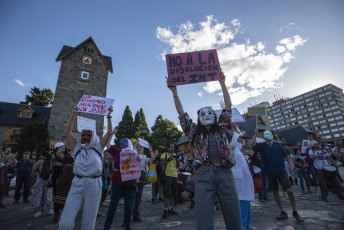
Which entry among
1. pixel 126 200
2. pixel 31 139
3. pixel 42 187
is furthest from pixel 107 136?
pixel 31 139

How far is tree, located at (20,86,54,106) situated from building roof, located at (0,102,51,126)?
8286mm

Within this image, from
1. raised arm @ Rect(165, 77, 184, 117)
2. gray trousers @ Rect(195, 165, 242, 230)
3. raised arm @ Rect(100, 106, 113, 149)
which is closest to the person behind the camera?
gray trousers @ Rect(195, 165, 242, 230)

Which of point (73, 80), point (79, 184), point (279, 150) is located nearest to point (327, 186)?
point (279, 150)

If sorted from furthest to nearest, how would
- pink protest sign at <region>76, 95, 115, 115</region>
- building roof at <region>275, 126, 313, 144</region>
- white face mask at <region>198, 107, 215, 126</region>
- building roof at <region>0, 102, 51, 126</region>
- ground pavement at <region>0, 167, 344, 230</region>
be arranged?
building roof at <region>275, 126, 313, 144</region>
building roof at <region>0, 102, 51, 126</region>
pink protest sign at <region>76, 95, 115, 115</region>
ground pavement at <region>0, 167, 344, 230</region>
white face mask at <region>198, 107, 215, 126</region>

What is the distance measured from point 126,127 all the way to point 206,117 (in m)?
38.5

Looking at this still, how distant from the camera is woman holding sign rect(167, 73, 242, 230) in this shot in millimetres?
1968

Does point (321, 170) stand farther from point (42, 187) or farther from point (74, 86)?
point (74, 86)

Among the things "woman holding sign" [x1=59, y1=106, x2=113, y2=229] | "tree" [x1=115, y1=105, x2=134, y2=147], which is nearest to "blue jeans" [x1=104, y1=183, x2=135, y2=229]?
"woman holding sign" [x1=59, y1=106, x2=113, y2=229]

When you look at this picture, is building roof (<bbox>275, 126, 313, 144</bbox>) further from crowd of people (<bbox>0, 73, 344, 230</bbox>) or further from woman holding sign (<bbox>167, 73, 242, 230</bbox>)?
woman holding sign (<bbox>167, 73, 242, 230</bbox>)

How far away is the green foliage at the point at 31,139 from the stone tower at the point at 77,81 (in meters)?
1.16

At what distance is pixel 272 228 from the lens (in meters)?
3.68

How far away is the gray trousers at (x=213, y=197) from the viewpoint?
1941 millimetres

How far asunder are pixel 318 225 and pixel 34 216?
7624 mm

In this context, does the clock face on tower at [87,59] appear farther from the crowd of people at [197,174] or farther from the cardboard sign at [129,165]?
the cardboard sign at [129,165]
